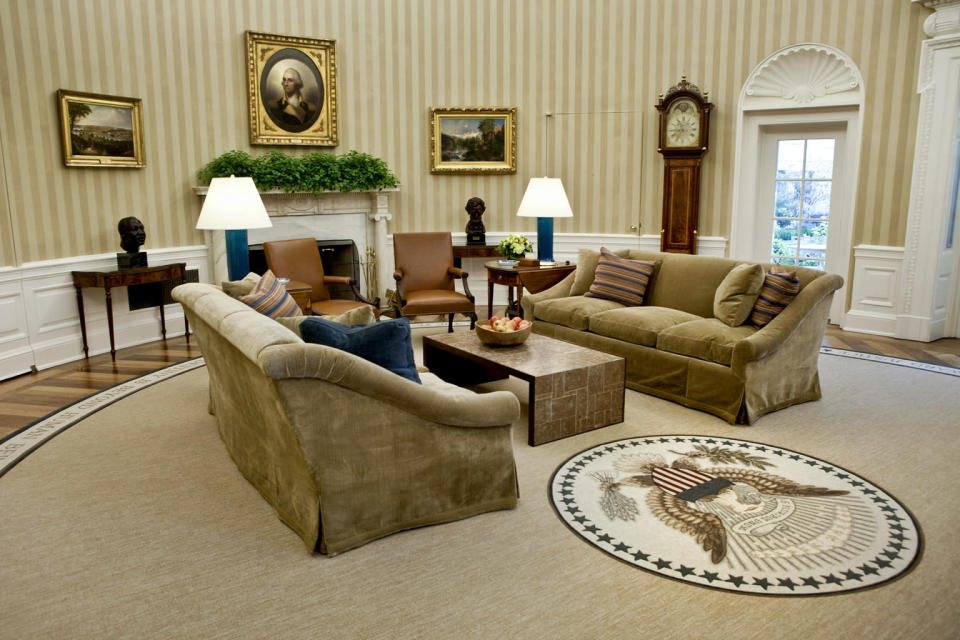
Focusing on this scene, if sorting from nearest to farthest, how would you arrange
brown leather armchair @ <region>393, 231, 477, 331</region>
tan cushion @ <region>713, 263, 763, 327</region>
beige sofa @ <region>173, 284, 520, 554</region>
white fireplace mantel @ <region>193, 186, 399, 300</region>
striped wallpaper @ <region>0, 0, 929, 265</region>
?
beige sofa @ <region>173, 284, 520, 554</region> → tan cushion @ <region>713, 263, 763, 327</region> → striped wallpaper @ <region>0, 0, 929, 265</region> → brown leather armchair @ <region>393, 231, 477, 331</region> → white fireplace mantel @ <region>193, 186, 399, 300</region>

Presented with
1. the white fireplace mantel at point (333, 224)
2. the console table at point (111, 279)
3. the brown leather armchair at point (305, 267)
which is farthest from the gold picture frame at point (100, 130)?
the brown leather armchair at point (305, 267)

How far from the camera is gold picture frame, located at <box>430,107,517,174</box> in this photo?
26.4 ft

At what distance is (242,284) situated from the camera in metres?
4.47

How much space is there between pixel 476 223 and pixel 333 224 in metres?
1.55

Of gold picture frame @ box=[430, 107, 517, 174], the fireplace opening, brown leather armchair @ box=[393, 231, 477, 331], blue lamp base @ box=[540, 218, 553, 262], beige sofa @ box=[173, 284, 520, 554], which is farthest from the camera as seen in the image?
gold picture frame @ box=[430, 107, 517, 174]

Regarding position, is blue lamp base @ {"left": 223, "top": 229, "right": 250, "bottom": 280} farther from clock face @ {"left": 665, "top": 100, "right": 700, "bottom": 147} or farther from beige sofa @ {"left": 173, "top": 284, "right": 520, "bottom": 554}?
clock face @ {"left": 665, "top": 100, "right": 700, "bottom": 147}

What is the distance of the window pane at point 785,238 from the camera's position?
298 inches

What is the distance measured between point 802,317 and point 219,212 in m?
4.01

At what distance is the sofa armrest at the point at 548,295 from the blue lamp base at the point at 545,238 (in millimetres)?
695

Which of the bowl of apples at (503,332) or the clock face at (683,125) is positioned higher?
the clock face at (683,125)

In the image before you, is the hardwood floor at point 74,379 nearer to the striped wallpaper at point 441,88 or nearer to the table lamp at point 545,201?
the striped wallpaper at point 441,88

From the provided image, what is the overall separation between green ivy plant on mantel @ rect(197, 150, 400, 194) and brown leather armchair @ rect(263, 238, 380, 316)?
2.91 feet

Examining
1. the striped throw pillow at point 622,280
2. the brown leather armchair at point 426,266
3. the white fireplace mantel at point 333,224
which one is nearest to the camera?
the striped throw pillow at point 622,280

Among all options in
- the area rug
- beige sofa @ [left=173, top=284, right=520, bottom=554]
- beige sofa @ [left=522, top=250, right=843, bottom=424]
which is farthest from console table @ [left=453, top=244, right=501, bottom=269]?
beige sofa @ [left=173, top=284, right=520, bottom=554]
